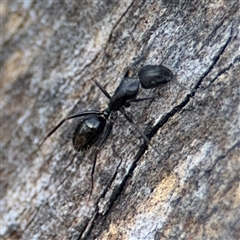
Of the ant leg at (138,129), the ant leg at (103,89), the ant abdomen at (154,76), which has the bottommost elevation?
the ant leg at (138,129)

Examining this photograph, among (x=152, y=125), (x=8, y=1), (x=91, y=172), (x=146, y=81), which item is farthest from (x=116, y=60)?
(x=8, y=1)

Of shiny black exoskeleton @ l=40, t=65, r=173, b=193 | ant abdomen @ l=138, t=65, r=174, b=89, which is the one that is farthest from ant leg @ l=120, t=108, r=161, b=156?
ant abdomen @ l=138, t=65, r=174, b=89

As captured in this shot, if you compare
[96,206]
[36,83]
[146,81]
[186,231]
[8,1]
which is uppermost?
[8,1]

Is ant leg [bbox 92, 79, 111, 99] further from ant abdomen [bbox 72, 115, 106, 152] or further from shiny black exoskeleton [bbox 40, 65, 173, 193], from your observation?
ant abdomen [bbox 72, 115, 106, 152]

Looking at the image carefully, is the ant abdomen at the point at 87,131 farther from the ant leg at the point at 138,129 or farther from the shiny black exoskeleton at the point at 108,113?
the ant leg at the point at 138,129

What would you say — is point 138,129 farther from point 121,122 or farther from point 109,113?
point 109,113

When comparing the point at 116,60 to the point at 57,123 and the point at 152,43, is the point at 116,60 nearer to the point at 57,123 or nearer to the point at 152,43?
the point at 152,43

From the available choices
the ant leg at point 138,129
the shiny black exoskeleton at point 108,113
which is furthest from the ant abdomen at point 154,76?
the ant leg at point 138,129
